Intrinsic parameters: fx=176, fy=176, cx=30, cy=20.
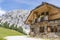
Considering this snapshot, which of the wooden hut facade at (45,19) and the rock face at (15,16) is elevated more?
the rock face at (15,16)

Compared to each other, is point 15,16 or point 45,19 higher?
point 15,16

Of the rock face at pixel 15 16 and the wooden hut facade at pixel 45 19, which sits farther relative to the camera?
the rock face at pixel 15 16

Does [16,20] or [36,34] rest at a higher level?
[16,20]

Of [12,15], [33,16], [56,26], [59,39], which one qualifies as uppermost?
[12,15]

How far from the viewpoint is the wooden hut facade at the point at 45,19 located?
21812 millimetres

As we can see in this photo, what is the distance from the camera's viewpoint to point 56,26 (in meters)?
21.6

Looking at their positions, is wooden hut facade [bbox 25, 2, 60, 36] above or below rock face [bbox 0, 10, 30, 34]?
below

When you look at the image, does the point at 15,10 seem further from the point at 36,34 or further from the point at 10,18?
the point at 36,34

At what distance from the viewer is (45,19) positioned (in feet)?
78.1

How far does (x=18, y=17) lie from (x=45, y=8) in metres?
81.3

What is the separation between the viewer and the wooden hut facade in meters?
21.8

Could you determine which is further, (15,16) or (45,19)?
(15,16)

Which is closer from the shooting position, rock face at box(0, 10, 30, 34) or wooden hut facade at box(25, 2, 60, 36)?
wooden hut facade at box(25, 2, 60, 36)

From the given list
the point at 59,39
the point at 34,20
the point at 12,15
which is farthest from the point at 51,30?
the point at 12,15
